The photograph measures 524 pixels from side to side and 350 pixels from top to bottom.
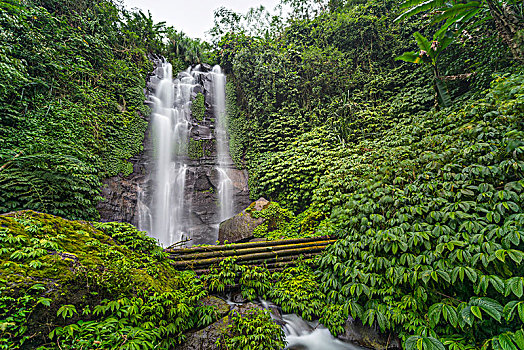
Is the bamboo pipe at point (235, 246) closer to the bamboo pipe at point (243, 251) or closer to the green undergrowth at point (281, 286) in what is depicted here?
the bamboo pipe at point (243, 251)

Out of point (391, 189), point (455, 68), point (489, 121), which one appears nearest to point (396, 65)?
point (455, 68)

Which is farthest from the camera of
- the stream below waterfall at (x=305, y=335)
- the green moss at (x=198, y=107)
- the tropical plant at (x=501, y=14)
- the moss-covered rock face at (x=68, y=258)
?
the green moss at (x=198, y=107)

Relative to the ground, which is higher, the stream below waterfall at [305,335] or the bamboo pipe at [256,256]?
the bamboo pipe at [256,256]

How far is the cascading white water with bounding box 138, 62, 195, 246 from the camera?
9.45 metres

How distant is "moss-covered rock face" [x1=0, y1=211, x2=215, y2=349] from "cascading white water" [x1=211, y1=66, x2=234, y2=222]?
22.0 feet

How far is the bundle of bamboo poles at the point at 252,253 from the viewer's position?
4.57m

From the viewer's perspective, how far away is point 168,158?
1084 cm

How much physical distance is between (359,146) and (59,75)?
1110 centimetres

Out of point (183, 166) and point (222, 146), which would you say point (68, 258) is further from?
point (222, 146)

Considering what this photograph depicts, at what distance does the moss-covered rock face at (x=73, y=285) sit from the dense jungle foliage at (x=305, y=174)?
19 mm

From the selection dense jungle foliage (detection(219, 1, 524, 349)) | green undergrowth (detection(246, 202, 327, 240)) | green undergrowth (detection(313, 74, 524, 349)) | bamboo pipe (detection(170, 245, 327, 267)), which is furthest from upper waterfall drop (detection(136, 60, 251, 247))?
green undergrowth (detection(313, 74, 524, 349))

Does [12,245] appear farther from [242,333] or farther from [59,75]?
[59,75]

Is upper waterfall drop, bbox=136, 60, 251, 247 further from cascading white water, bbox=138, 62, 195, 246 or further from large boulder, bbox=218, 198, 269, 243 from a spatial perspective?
large boulder, bbox=218, 198, 269, 243

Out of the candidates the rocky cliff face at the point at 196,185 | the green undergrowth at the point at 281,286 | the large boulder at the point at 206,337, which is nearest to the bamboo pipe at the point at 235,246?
the green undergrowth at the point at 281,286
